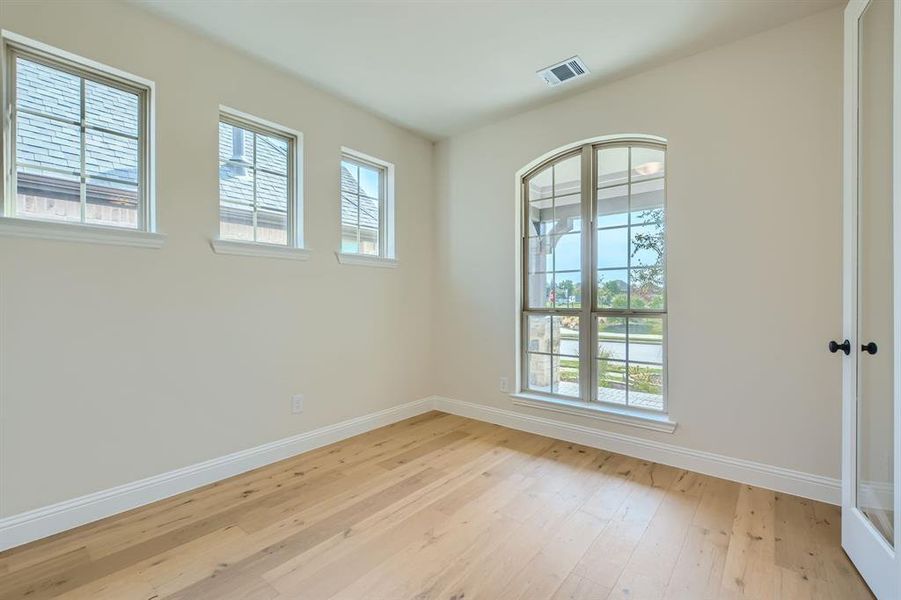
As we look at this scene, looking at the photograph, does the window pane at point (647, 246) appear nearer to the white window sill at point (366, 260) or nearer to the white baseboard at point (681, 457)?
the white baseboard at point (681, 457)

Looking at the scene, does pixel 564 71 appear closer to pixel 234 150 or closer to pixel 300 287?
pixel 234 150

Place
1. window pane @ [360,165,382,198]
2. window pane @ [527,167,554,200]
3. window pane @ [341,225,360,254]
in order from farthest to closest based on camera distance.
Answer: window pane @ [360,165,382,198] → window pane @ [527,167,554,200] → window pane @ [341,225,360,254]

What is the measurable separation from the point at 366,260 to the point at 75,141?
6.24 ft

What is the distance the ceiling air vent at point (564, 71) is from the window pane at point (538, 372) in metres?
2.18

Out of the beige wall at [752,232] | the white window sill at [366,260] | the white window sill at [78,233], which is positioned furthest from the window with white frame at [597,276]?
the white window sill at [78,233]

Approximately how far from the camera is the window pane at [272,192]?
113 inches

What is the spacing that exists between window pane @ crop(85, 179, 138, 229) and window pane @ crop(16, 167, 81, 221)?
48mm

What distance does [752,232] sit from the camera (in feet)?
8.05

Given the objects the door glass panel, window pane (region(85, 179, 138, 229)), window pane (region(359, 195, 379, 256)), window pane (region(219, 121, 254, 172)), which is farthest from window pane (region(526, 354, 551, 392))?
window pane (region(85, 179, 138, 229))

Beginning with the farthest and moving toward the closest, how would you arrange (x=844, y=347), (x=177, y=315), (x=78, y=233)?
(x=177, y=315), (x=78, y=233), (x=844, y=347)

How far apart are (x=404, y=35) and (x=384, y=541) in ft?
9.23

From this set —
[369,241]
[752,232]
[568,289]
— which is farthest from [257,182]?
[752,232]

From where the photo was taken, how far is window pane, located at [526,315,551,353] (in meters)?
3.48

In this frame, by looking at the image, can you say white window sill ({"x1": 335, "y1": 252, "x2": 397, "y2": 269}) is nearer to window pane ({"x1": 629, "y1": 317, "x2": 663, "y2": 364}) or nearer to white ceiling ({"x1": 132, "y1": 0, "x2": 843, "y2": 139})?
white ceiling ({"x1": 132, "y1": 0, "x2": 843, "y2": 139})
